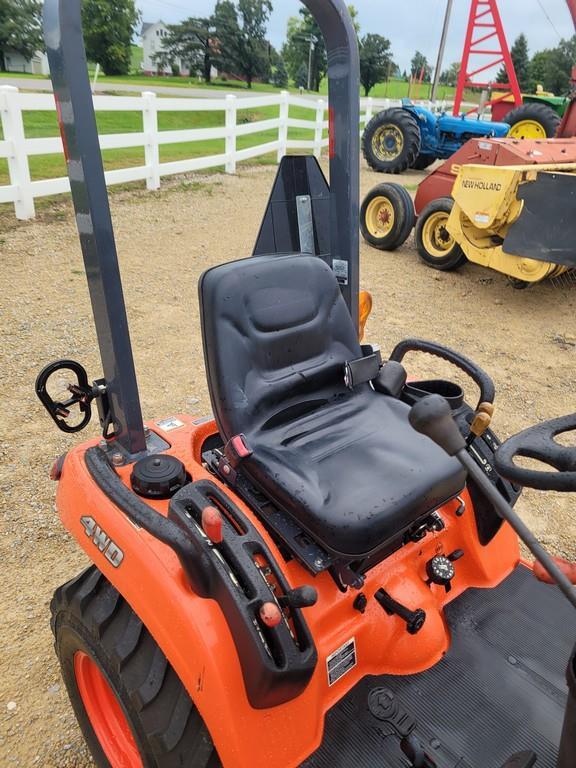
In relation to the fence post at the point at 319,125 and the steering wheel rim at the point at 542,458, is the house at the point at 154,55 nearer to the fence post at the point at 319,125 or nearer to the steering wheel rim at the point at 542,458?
the fence post at the point at 319,125

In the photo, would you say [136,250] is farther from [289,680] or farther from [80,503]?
[289,680]

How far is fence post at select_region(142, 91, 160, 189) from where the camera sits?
7.18 metres

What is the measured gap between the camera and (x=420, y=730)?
1.46m

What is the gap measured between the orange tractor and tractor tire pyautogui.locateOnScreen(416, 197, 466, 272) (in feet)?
13.1

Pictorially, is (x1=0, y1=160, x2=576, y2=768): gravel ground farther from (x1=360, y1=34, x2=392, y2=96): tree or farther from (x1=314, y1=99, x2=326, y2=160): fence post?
(x1=360, y1=34, x2=392, y2=96): tree

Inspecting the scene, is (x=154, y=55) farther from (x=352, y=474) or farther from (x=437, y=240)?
(x=352, y=474)

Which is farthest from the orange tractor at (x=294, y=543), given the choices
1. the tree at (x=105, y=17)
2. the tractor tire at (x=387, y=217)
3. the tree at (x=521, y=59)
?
the tree at (x=521, y=59)

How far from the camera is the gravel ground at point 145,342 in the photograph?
1.93m

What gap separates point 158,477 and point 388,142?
10.1m

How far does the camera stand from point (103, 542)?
4.69 feet

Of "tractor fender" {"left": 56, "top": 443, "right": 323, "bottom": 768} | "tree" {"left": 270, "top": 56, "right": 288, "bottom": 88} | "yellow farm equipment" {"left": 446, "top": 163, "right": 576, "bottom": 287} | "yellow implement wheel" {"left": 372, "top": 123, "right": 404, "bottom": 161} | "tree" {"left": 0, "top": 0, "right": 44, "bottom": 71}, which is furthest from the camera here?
"tree" {"left": 270, "top": 56, "right": 288, "bottom": 88}

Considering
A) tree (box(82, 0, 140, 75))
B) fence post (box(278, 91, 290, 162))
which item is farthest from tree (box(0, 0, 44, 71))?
tree (box(82, 0, 140, 75))

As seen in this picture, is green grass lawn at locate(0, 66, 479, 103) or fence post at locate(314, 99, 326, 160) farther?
green grass lawn at locate(0, 66, 479, 103)

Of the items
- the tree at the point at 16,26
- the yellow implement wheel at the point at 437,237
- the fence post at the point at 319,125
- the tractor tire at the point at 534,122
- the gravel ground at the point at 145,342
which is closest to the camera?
the gravel ground at the point at 145,342
